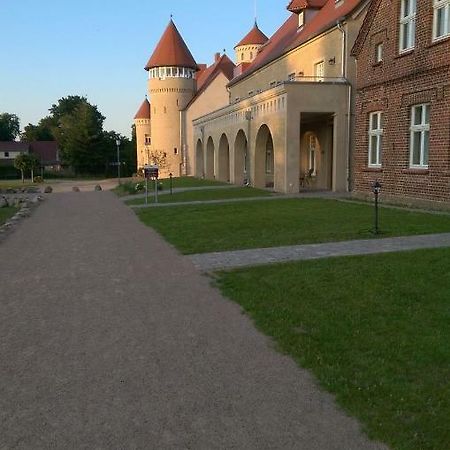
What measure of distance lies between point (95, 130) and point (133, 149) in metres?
Result: 8.63

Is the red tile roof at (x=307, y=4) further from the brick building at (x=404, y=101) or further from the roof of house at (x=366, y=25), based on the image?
the brick building at (x=404, y=101)

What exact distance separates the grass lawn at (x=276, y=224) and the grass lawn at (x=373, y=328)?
246 cm

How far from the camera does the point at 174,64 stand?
193 feet

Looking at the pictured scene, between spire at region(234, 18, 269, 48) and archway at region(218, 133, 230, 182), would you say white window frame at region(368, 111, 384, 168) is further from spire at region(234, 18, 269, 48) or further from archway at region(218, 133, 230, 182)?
spire at region(234, 18, 269, 48)

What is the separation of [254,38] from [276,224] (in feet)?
175

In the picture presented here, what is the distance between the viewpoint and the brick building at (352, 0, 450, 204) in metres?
15.5

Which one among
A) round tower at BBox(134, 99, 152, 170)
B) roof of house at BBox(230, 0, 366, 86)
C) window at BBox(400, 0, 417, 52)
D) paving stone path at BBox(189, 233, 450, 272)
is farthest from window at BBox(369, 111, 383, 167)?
round tower at BBox(134, 99, 152, 170)

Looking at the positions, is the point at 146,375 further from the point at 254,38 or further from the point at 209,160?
the point at 254,38

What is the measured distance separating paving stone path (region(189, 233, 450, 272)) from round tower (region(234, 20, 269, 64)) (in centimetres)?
5492

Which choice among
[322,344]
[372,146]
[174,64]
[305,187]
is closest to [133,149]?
[174,64]

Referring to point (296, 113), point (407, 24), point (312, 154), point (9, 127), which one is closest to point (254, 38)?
point (312, 154)

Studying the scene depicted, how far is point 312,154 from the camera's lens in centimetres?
2997

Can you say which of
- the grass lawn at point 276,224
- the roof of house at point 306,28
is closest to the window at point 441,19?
the grass lawn at point 276,224

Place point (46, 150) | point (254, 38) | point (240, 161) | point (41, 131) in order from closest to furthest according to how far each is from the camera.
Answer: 1. point (240, 161)
2. point (254, 38)
3. point (46, 150)
4. point (41, 131)
